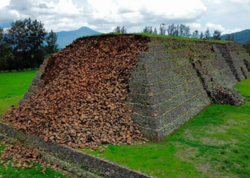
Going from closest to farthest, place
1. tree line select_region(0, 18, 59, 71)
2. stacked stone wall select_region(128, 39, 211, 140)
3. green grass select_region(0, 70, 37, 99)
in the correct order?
stacked stone wall select_region(128, 39, 211, 140)
green grass select_region(0, 70, 37, 99)
tree line select_region(0, 18, 59, 71)

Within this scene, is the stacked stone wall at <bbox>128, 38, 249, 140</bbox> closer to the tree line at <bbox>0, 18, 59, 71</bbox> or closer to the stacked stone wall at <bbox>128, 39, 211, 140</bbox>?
the stacked stone wall at <bbox>128, 39, 211, 140</bbox>

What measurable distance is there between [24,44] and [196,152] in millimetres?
45625

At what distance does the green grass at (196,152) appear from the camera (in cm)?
605

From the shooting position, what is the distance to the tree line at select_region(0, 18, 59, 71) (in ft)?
146

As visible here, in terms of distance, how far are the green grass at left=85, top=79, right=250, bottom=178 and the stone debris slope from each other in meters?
0.81

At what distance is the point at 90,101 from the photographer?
879 centimetres

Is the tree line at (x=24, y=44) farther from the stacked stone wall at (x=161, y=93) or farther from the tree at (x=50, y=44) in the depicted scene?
the stacked stone wall at (x=161, y=93)

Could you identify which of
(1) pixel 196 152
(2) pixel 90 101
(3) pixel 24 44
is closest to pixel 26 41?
(3) pixel 24 44

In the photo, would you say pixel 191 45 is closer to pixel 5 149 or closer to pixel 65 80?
pixel 65 80

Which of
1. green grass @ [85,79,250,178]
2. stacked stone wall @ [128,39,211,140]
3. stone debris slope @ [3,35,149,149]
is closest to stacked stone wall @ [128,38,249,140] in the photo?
stacked stone wall @ [128,39,211,140]

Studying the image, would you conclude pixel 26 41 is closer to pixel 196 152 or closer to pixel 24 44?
pixel 24 44

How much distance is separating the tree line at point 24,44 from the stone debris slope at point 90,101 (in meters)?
37.7

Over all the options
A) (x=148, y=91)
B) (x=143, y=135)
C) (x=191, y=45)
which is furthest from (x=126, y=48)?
(x=191, y=45)

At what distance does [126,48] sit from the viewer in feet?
33.4
